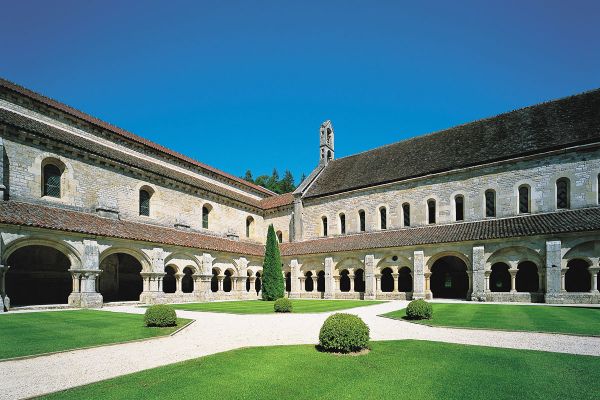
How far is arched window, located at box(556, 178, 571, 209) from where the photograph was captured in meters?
22.3

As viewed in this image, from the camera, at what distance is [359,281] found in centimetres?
2984

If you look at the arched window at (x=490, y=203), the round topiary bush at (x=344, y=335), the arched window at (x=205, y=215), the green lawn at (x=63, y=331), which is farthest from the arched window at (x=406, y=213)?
the round topiary bush at (x=344, y=335)

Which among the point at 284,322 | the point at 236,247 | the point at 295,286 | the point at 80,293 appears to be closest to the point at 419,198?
the point at 295,286

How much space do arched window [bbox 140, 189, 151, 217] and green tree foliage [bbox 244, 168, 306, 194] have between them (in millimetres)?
42445

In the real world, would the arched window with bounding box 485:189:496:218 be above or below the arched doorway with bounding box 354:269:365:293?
above

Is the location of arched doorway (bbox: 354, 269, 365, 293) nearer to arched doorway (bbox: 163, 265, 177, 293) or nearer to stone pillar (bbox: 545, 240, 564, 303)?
stone pillar (bbox: 545, 240, 564, 303)

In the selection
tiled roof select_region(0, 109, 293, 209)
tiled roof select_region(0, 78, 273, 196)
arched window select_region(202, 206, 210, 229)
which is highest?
tiled roof select_region(0, 78, 273, 196)

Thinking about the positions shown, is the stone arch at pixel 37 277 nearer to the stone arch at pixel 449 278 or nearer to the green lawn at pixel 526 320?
the green lawn at pixel 526 320

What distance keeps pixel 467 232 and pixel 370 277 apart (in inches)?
302

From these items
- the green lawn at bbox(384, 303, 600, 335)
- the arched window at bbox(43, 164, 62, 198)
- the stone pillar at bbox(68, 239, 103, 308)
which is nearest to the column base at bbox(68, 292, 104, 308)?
the stone pillar at bbox(68, 239, 103, 308)

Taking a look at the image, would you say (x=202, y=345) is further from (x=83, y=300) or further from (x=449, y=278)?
(x=449, y=278)

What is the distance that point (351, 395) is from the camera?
18.2 ft

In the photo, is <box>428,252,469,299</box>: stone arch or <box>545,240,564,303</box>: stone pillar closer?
<box>545,240,564,303</box>: stone pillar

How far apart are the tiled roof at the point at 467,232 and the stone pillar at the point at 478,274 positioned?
36.1 inches
